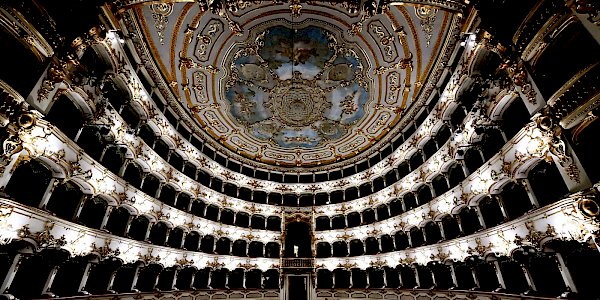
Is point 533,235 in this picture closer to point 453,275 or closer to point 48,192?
point 453,275

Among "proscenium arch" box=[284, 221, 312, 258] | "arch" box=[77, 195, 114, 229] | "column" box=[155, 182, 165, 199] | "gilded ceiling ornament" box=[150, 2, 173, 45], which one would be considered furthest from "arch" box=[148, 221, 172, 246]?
"gilded ceiling ornament" box=[150, 2, 173, 45]

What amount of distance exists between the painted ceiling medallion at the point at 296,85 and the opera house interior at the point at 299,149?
0.15 m

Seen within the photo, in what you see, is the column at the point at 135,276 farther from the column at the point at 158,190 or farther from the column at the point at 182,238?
the column at the point at 158,190

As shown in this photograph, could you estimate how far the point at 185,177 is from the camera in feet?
65.8

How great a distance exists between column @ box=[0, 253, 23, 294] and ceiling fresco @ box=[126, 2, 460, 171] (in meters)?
11.6

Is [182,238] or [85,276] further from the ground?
[182,238]

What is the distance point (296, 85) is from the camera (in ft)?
65.4

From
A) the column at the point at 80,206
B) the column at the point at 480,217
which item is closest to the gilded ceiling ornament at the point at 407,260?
the column at the point at 480,217

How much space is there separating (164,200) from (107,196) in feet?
19.5

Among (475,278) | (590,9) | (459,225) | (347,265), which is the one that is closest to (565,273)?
(475,278)

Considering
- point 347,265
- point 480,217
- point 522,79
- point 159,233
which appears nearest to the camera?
point 522,79

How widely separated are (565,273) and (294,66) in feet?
56.3

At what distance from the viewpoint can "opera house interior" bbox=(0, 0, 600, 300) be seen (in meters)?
7.28

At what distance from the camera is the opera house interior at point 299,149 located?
7.28 meters
